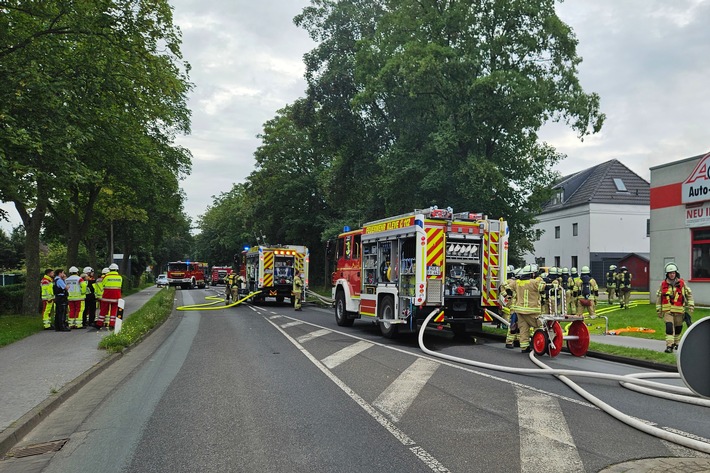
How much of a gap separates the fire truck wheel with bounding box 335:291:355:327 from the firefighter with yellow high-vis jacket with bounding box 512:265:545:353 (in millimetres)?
6380

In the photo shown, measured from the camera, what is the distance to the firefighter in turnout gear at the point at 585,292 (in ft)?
51.5

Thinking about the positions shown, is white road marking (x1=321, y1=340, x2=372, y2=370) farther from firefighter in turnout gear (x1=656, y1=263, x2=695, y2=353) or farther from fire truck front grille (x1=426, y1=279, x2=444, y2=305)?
firefighter in turnout gear (x1=656, y1=263, x2=695, y2=353)

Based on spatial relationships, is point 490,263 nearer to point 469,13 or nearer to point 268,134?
point 469,13

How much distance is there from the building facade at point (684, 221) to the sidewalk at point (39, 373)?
64.2ft

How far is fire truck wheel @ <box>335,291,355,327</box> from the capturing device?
16562mm

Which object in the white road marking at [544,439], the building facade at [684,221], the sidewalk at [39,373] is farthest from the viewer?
the building facade at [684,221]

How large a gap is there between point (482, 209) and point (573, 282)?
711cm

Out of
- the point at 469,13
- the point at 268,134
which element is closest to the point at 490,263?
the point at 469,13

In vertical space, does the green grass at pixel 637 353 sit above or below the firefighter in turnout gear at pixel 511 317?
below

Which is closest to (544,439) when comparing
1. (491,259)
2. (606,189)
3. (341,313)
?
(491,259)

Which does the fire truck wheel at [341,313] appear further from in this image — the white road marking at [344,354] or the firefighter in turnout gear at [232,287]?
the firefighter in turnout gear at [232,287]

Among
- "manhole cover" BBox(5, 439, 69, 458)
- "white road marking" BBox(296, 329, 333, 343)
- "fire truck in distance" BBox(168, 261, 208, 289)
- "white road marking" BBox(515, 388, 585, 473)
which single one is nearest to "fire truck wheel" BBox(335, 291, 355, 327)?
"white road marking" BBox(296, 329, 333, 343)

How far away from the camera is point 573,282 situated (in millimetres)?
16609

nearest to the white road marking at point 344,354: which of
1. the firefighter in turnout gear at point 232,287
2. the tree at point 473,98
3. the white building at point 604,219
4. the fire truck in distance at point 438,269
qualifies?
the fire truck in distance at point 438,269
